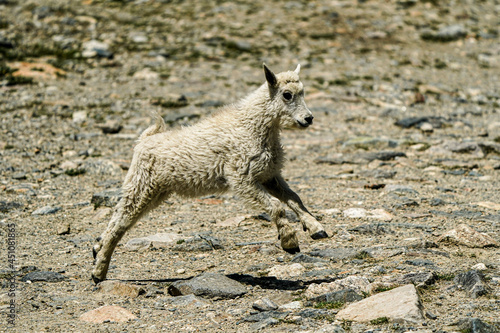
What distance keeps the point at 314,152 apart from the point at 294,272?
690 cm

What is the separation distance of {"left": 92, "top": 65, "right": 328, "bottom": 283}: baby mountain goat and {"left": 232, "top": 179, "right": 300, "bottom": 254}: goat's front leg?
14 mm

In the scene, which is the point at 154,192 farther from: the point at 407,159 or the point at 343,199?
the point at 407,159

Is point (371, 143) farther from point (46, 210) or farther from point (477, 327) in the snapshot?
point (477, 327)

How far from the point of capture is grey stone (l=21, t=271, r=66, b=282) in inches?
316

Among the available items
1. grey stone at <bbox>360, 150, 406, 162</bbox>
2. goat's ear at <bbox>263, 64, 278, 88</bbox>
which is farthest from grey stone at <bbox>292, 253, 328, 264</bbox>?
grey stone at <bbox>360, 150, 406, 162</bbox>

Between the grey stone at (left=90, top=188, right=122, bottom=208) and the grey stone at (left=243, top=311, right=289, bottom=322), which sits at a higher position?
the grey stone at (left=243, top=311, right=289, bottom=322)

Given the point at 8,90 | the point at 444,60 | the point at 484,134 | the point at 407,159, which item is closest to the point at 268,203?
the point at 407,159

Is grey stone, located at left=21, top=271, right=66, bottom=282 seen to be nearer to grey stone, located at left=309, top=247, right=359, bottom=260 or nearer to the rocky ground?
the rocky ground

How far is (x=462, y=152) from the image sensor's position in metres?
13.9

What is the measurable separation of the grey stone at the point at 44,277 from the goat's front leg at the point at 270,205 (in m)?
2.66

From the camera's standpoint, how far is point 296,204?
806 cm

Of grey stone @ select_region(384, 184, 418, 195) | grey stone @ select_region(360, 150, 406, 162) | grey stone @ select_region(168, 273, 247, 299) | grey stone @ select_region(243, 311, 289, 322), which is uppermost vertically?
grey stone @ select_region(243, 311, 289, 322)

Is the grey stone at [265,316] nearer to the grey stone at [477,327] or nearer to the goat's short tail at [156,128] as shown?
the grey stone at [477,327]

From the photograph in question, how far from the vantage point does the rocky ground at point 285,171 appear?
6855 mm
